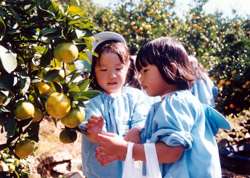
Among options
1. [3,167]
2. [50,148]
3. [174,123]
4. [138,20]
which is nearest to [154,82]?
[174,123]

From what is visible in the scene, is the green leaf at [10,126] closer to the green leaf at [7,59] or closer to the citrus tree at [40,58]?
the citrus tree at [40,58]

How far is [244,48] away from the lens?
162 inches

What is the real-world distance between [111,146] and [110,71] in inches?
21.3

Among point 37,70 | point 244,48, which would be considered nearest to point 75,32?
point 37,70

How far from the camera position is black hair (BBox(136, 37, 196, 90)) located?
129 cm

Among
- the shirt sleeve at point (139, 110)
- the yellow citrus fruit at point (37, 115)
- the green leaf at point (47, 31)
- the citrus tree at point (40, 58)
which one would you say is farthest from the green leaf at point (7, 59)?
the shirt sleeve at point (139, 110)

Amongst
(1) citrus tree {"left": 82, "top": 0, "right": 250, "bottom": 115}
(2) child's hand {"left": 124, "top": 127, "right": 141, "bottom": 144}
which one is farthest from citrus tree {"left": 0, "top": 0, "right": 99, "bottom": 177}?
(1) citrus tree {"left": 82, "top": 0, "right": 250, "bottom": 115}

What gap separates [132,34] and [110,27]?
0.44m

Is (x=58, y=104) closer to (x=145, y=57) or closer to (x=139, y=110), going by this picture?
(x=145, y=57)

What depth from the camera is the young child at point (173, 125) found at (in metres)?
1.10

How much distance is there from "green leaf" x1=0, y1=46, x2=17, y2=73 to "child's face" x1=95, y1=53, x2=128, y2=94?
81 cm

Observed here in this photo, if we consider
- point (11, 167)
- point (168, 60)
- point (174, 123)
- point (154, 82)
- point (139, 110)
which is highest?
point (168, 60)

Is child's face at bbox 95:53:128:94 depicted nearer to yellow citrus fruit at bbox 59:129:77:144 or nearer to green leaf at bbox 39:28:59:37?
yellow citrus fruit at bbox 59:129:77:144

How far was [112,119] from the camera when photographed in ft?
5.09
